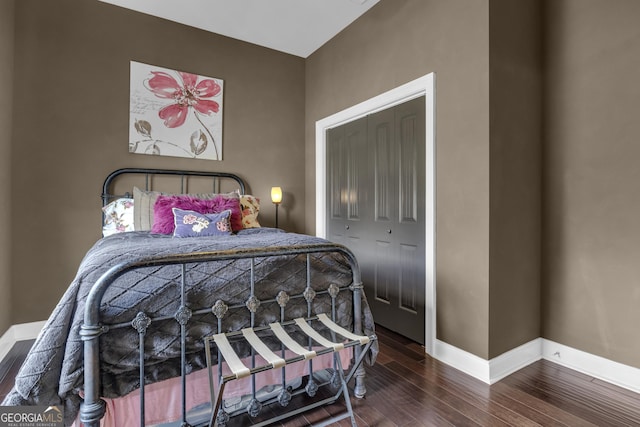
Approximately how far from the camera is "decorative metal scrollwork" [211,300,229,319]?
1381 mm

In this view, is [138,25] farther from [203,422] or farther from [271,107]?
[203,422]

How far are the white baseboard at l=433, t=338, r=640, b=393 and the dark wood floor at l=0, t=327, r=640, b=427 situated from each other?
47 millimetres

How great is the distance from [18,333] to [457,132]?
3.74m

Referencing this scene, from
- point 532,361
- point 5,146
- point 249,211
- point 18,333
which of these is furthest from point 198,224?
point 532,361

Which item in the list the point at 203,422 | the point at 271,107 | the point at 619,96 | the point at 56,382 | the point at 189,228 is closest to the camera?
the point at 56,382

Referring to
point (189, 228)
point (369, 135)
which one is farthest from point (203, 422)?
point (369, 135)

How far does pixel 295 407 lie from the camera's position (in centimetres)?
173

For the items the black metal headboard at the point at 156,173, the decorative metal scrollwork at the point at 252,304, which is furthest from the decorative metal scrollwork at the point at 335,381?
the black metal headboard at the point at 156,173

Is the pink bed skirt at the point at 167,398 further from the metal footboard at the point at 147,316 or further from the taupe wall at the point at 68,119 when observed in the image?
the taupe wall at the point at 68,119

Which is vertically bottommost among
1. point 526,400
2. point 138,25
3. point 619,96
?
point 526,400

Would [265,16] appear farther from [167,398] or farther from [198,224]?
[167,398]

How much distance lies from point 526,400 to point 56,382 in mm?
2239

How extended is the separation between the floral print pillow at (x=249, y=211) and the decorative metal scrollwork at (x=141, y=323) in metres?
1.79

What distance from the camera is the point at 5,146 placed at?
2.43 metres
